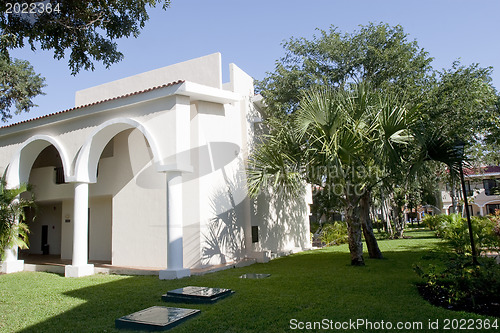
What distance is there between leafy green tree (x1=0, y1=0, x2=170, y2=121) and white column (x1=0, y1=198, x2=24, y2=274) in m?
9.45

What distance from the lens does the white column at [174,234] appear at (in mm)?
10586

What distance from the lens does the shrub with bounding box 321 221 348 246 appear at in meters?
22.2

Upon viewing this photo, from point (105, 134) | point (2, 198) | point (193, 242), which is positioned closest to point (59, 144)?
point (105, 134)

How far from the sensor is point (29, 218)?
2141 cm

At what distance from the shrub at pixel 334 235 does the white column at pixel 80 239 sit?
14.4m

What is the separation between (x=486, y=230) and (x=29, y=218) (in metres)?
23.7

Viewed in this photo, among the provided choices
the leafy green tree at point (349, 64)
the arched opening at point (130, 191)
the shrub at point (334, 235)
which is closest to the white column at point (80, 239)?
the arched opening at point (130, 191)

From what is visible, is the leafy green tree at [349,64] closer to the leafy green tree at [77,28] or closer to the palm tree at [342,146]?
the palm tree at [342,146]

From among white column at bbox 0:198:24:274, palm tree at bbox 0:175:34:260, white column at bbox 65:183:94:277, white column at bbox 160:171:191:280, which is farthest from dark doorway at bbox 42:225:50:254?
white column at bbox 160:171:191:280

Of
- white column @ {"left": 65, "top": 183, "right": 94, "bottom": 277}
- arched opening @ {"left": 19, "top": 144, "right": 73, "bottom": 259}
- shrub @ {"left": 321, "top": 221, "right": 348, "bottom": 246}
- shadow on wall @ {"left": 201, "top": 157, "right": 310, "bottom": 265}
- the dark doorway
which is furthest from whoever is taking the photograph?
shrub @ {"left": 321, "top": 221, "right": 348, "bottom": 246}

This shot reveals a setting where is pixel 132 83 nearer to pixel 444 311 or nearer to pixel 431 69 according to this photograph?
pixel 431 69

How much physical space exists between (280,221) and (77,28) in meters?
12.4

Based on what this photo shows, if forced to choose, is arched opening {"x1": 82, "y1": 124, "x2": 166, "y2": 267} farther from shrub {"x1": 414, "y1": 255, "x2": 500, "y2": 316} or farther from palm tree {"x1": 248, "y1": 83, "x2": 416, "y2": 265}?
shrub {"x1": 414, "y1": 255, "x2": 500, "y2": 316}

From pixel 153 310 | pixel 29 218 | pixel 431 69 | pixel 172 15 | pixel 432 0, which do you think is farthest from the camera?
pixel 29 218
